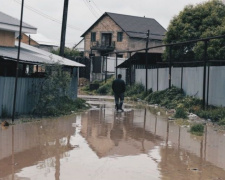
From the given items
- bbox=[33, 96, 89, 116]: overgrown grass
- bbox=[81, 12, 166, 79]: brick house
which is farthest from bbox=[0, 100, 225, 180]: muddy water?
bbox=[81, 12, 166, 79]: brick house

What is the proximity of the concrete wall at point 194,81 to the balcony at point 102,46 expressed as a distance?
29280 millimetres

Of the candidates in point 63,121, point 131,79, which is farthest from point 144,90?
point 63,121

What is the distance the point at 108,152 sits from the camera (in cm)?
1080

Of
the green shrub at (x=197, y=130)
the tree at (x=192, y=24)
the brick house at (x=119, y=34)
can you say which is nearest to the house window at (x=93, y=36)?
the brick house at (x=119, y=34)

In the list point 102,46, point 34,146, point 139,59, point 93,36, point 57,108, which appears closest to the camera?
point 34,146

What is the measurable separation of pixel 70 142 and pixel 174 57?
26077 mm

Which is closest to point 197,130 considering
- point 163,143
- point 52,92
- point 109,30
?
point 163,143

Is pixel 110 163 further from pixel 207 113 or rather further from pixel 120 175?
pixel 207 113

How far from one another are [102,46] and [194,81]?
136 ft

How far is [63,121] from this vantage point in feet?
55.6

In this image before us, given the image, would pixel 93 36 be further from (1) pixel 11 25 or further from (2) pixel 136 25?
(1) pixel 11 25

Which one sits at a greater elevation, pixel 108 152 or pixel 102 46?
pixel 102 46

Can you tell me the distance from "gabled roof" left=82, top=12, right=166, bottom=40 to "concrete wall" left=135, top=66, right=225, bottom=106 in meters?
28.6

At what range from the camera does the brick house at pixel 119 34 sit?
61.4 metres
